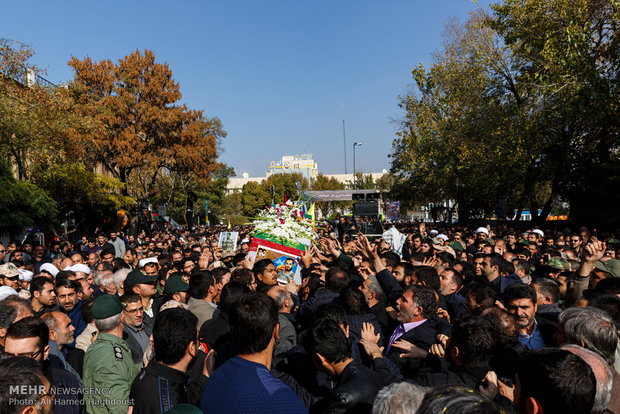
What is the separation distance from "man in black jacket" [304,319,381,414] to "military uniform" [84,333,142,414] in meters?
1.41

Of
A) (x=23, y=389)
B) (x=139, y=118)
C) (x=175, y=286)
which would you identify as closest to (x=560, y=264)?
(x=175, y=286)

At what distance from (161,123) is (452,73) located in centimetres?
Result: 1697

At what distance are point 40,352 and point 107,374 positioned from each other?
19.1 inches

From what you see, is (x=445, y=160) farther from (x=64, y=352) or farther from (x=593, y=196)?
(x=64, y=352)

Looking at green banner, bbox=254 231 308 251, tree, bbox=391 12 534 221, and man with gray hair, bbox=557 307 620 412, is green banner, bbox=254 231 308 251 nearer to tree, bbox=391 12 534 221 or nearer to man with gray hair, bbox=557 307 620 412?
man with gray hair, bbox=557 307 620 412

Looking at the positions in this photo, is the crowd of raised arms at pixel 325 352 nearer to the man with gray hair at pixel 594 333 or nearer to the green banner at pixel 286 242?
the man with gray hair at pixel 594 333

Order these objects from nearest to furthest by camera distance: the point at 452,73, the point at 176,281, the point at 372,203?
the point at 176,281
the point at 452,73
the point at 372,203

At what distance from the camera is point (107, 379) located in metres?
3.23

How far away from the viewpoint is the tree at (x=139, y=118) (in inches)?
987

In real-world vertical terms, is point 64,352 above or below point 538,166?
below

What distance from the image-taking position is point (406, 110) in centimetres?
3127

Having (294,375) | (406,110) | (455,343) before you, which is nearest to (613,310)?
(455,343)

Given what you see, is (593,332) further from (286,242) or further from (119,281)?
(119,281)

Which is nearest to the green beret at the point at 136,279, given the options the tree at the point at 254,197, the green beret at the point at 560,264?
the green beret at the point at 560,264
